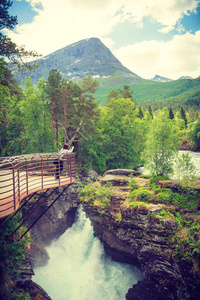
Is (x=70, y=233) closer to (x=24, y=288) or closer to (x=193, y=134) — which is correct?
(x=24, y=288)

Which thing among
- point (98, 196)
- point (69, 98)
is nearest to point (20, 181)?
point (98, 196)

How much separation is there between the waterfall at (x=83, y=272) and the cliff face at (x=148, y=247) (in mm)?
1088

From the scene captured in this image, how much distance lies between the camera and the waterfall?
14688 mm

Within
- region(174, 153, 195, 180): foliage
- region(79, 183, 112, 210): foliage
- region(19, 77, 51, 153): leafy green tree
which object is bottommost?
region(79, 183, 112, 210): foliage

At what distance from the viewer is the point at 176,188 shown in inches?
672

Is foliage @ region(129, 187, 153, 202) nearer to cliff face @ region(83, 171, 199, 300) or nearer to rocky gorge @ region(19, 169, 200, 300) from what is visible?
rocky gorge @ region(19, 169, 200, 300)

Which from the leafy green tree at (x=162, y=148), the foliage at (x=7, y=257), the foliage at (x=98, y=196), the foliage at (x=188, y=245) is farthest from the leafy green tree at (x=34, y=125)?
the foliage at (x=188, y=245)

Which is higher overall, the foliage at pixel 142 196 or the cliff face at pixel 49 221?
the foliage at pixel 142 196

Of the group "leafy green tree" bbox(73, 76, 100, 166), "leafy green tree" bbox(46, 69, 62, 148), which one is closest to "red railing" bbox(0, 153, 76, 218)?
"leafy green tree" bbox(46, 69, 62, 148)

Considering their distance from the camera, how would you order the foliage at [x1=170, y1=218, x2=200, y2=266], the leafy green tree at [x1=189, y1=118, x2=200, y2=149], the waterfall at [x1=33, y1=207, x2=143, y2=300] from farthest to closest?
the leafy green tree at [x1=189, y1=118, x2=200, y2=149] → the waterfall at [x1=33, y1=207, x2=143, y2=300] → the foliage at [x1=170, y1=218, x2=200, y2=266]

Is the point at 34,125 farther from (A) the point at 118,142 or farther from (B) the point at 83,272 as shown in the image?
(B) the point at 83,272

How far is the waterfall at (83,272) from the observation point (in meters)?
14.7

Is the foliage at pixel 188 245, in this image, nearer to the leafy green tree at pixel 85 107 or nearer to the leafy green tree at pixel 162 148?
the leafy green tree at pixel 162 148

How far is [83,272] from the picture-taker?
16.7m
